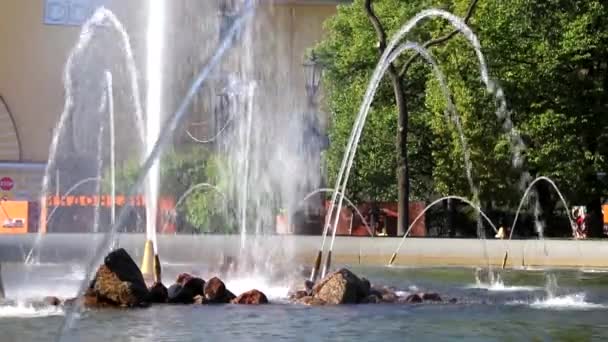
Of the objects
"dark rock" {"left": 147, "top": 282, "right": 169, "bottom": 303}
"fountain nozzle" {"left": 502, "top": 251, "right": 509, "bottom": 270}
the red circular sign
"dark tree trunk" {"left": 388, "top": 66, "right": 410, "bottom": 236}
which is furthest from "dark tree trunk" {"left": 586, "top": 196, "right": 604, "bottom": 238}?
the red circular sign

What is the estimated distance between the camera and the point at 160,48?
20891 millimetres

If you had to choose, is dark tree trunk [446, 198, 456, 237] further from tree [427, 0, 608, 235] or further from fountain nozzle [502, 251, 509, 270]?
fountain nozzle [502, 251, 509, 270]

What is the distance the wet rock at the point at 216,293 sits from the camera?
14.8 meters

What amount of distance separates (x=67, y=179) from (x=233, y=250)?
29.0m

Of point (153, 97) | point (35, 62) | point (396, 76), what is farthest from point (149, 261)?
point (35, 62)

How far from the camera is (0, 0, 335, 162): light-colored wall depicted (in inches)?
2355

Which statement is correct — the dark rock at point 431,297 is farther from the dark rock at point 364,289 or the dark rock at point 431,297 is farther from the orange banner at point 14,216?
the orange banner at point 14,216

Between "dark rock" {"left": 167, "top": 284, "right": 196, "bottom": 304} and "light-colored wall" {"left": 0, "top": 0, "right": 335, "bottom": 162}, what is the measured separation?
4522 cm

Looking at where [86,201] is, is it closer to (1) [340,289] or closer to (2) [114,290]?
(1) [340,289]

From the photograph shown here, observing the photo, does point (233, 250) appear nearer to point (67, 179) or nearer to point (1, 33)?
point (67, 179)

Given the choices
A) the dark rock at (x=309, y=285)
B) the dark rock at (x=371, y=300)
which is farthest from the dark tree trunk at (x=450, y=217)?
the dark rock at (x=371, y=300)

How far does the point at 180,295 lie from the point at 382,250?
1171 cm

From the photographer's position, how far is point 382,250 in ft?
85.6

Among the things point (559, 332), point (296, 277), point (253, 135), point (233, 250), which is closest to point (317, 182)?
point (253, 135)
